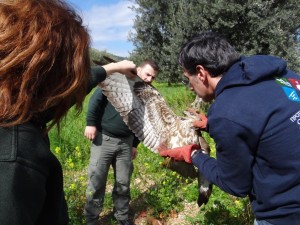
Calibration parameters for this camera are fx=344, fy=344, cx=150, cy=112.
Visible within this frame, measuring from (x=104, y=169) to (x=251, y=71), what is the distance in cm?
248

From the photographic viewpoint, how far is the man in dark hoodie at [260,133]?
5.75 ft

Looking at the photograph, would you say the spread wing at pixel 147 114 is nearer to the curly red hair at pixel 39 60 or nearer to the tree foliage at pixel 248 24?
the curly red hair at pixel 39 60

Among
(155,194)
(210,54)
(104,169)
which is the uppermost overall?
(210,54)

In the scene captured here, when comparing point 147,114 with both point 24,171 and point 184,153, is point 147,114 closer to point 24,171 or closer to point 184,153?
point 184,153

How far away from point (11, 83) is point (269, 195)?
144cm

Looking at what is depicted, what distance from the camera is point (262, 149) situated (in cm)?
181

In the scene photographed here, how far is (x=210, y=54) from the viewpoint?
2.04 metres

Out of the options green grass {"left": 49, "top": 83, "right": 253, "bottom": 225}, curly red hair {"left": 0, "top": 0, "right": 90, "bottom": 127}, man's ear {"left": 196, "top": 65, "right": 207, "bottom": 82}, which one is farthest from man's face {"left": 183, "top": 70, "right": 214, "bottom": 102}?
curly red hair {"left": 0, "top": 0, "right": 90, "bottom": 127}

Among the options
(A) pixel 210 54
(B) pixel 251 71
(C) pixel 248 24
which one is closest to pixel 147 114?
(A) pixel 210 54

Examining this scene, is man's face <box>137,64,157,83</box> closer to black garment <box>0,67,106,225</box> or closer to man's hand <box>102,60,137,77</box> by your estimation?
man's hand <box>102,60,137,77</box>

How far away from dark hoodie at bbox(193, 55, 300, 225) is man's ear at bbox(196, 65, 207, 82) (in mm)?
192

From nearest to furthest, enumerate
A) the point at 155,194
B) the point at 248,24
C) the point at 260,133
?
the point at 260,133 → the point at 155,194 → the point at 248,24

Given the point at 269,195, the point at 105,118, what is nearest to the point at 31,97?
the point at 269,195

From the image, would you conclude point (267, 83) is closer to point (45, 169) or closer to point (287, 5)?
point (45, 169)
